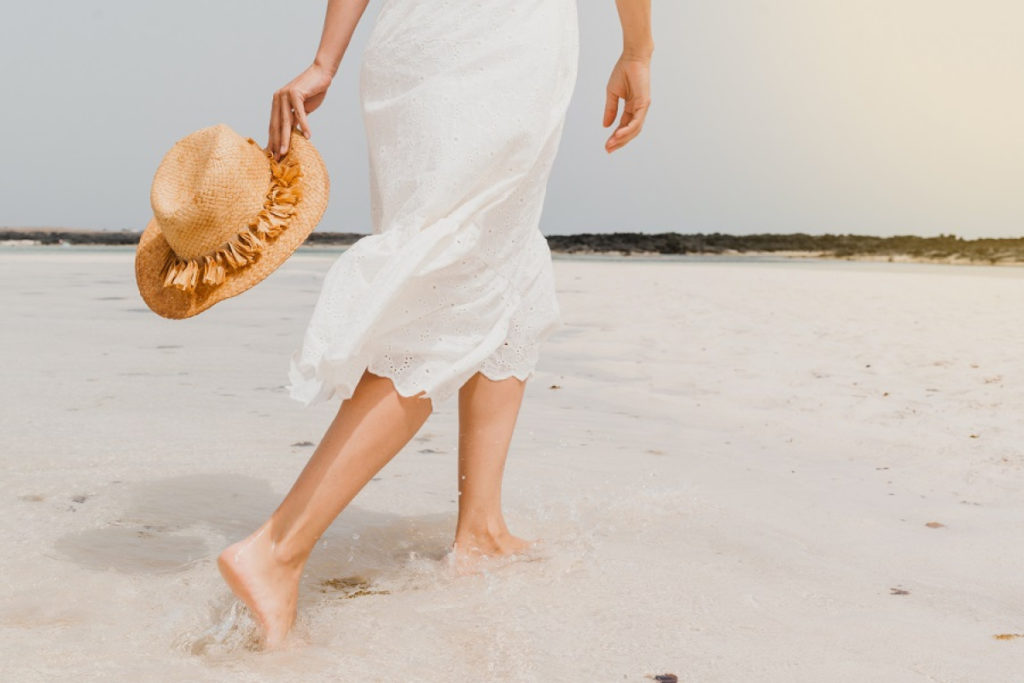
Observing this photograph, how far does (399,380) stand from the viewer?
1.48 m

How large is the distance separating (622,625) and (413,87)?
0.87 m

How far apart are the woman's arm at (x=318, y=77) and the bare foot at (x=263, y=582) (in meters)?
0.60

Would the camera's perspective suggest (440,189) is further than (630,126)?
No

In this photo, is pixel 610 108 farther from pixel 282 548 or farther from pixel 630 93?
pixel 282 548

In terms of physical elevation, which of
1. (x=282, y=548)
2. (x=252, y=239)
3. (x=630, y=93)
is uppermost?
(x=630, y=93)

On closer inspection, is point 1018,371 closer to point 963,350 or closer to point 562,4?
point 963,350

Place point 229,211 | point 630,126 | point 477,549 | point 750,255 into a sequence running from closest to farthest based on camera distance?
1. point 229,211
2. point 477,549
3. point 630,126
4. point 750,255

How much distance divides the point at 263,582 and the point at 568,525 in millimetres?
783

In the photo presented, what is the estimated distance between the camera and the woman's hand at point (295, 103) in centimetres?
155

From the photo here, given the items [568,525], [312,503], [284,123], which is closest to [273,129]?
[284,123]

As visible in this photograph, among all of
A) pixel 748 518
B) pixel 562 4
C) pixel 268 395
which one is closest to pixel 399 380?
pixel 562 4

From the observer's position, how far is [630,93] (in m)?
1.96

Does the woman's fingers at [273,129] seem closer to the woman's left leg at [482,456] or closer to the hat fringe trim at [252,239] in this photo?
the hat fringe trim at [252,239]

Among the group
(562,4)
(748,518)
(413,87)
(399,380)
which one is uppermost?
(562,4)
